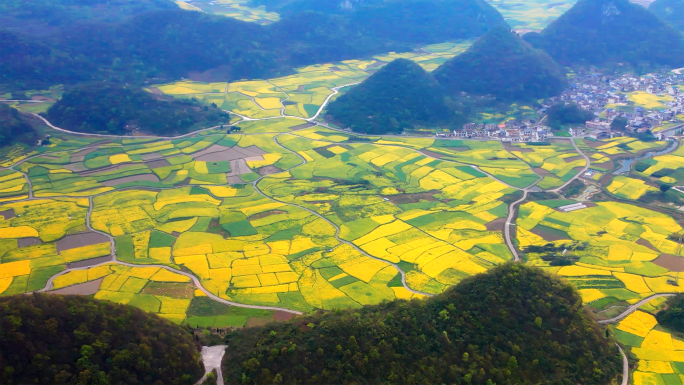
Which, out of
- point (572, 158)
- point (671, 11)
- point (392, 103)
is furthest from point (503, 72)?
point (671, 11)

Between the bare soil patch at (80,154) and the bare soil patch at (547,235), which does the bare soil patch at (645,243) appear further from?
the bare soil patch at (80,154)

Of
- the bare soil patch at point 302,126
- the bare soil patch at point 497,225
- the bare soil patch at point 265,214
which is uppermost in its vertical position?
the bare soil patch at point 497,225

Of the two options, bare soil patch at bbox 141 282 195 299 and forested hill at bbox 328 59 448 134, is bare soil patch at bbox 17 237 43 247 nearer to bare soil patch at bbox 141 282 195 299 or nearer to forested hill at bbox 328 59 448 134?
bare soil patch at bbox 141 282 195 299

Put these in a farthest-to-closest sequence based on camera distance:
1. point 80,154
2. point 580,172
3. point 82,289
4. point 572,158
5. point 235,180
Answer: point 572,158, point 80,154, point 580,172, point 235,180, point 82,289

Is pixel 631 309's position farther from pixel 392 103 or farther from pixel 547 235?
pixel 392 103

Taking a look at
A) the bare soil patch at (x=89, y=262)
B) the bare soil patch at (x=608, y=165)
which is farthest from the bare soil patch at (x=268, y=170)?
the bare soil patch at (x=608, y=165)

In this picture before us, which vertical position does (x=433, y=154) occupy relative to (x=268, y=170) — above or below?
above

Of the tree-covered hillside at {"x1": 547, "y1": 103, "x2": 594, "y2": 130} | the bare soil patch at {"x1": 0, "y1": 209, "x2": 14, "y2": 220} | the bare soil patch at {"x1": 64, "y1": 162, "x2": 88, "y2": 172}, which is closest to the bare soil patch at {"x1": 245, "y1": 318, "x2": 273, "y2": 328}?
the bare soil patch at {"x1": 0, "y1": 209, "x2": 14, "y2": 220}
